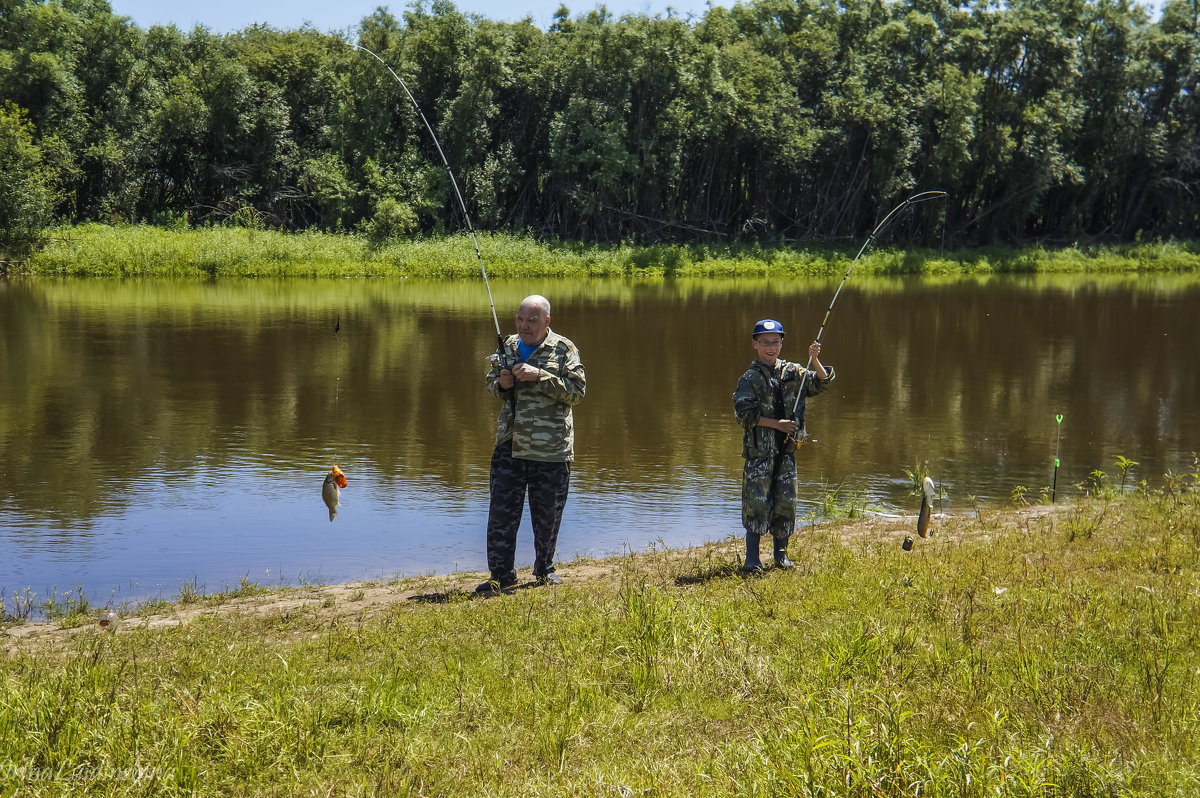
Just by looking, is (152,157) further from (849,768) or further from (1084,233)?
(849,768)

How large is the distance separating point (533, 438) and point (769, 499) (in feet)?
5.49

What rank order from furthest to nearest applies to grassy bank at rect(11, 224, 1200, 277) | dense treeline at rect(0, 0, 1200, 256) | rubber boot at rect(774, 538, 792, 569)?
dense treeline at rect(0, 0, 1200, 256), grassy bank at rect(11, 224, 1200, 277), rubber boot at rect(774, 538, 792, 569)

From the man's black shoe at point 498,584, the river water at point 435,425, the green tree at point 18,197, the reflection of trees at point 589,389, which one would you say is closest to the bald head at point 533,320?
the man's black shoe at point 498,584

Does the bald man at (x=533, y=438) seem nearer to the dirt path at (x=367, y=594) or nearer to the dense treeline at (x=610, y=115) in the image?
the dirt path at (x=367, y=594)

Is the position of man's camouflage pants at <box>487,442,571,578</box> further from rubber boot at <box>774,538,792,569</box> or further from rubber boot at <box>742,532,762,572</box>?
rubber boot at <box>774,538,792,569</box>

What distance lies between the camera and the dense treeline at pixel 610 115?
48594 millimetres

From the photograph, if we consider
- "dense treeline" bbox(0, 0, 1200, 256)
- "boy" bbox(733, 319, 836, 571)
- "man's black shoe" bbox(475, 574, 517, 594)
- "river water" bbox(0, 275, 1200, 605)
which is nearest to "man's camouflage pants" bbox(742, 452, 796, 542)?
"boy" bbox(733, 319, 836, 571)

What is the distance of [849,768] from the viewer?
145 inches

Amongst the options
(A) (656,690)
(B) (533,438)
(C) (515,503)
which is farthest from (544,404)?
(A) (656,690)

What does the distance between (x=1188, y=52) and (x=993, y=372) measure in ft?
148

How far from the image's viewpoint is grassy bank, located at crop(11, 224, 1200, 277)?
39188mm

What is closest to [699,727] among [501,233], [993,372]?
[993,372]

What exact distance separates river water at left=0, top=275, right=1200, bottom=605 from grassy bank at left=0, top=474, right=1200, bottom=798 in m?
2.04

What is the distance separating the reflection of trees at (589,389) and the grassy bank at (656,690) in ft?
15.9
